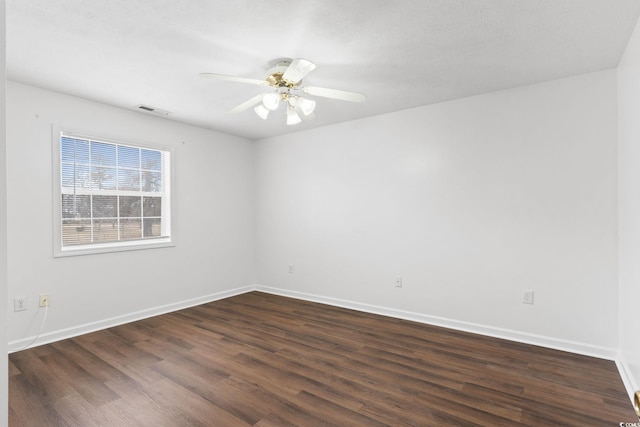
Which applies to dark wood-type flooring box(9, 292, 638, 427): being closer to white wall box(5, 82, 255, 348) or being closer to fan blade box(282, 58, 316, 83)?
white wall box(5, 82, 255, 348)

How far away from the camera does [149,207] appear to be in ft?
13.3

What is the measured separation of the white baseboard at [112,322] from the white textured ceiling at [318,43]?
7.58ft

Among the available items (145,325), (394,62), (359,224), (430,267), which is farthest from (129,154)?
(430,267)

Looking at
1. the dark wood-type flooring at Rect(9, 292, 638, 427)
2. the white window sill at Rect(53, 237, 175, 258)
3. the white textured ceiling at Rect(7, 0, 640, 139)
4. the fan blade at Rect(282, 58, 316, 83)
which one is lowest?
the dark wood-type flooring at Rect(9, 292, 638, 427)

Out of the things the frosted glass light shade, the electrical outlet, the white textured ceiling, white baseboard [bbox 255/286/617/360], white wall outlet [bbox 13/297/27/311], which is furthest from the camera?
the electrical outlet

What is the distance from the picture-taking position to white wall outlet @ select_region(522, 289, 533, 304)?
2.99 meters

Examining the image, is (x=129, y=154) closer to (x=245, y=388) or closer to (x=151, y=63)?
(x=151, y=63)

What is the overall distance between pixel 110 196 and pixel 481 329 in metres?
4.17

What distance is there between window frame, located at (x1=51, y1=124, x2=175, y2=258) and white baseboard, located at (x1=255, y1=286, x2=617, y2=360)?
6.61 ft

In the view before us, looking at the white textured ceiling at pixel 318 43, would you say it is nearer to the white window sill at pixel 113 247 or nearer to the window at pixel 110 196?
the window at pixel 110 196

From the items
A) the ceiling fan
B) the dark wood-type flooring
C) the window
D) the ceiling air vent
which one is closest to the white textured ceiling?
the ceiling fan

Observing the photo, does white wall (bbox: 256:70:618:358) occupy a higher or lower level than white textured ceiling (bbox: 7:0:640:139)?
lower

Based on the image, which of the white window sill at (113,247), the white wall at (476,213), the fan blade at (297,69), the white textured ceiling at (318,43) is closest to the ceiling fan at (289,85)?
the fan blade at (297,69)

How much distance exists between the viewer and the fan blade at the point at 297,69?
212 cm
